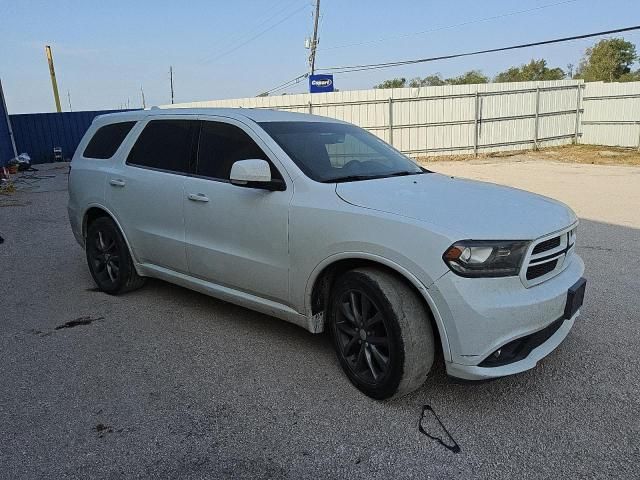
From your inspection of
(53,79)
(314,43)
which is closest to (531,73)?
(314,43)

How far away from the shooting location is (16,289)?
529 cm

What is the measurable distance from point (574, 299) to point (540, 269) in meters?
0.35

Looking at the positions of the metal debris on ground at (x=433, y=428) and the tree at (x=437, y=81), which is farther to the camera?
the tree at (x=437, y=81)

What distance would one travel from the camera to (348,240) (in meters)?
2.99

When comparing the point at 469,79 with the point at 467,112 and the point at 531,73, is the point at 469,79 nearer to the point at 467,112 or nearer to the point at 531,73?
the point at 531,73

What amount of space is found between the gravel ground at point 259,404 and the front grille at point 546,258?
72cm

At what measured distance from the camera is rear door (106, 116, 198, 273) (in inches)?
164

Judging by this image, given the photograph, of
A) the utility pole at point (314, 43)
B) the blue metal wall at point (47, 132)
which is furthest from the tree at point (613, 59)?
the blue metal wall at point (47, 132)

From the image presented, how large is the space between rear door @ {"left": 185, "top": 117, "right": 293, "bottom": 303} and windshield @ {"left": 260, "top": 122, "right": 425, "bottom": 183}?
0.19 metres

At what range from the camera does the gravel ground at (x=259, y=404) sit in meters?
2.50

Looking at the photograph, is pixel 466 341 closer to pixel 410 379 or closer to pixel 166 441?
pixel 410 379

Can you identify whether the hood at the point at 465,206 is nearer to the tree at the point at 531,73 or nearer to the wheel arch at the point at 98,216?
the wheel arch at the point at 98,216

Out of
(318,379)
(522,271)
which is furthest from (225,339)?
(522,271)

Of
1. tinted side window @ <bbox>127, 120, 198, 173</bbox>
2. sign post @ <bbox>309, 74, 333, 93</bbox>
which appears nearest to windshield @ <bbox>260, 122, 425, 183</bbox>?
tinted side window @ <bbox>127, 120, 198, 173</bbox>
